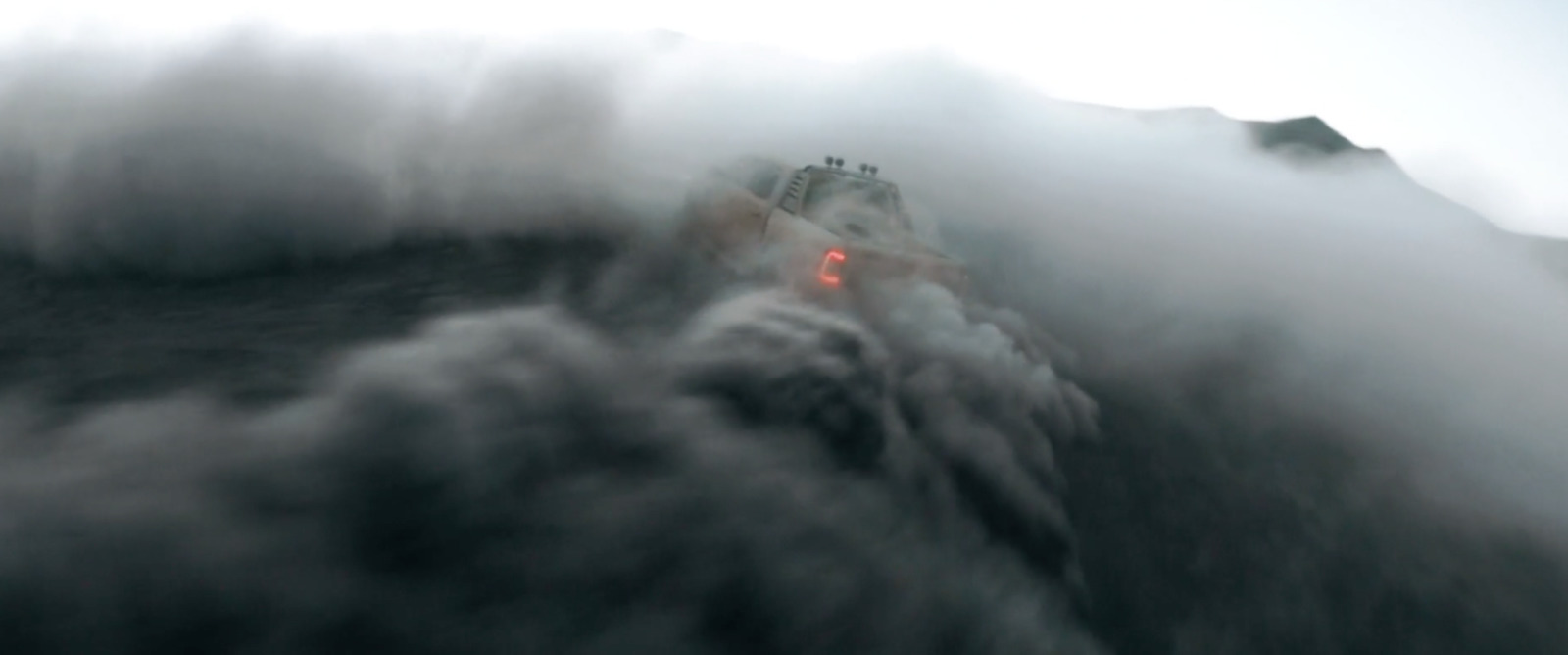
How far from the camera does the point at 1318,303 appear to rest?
21.2 metres

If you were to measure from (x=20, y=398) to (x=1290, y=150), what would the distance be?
5944 cm

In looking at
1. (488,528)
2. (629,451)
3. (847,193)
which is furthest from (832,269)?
(488,528)

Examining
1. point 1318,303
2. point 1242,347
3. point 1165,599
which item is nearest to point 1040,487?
point 1165,599

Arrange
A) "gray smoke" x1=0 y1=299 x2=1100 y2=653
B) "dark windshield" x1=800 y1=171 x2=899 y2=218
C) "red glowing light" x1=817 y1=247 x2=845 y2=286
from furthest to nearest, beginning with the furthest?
"dark windshield" x1=800 y1=171 x2=899 y2=218, "red glowing light" x1=817 y1=247 x2=845 y2=286, "gray smoke" x1=0 y1=299 x2=1100 y2=653

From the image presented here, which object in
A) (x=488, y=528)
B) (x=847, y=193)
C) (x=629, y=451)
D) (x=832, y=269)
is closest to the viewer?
(x=488, y=528)

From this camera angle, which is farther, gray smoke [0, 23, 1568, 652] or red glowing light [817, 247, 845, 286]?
red glowing light [817, 247, 845, 286]

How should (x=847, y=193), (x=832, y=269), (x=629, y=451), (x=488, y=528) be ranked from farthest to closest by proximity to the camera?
(x=847, y=193)
(x=832, y=269)
(x=629, y=451)
(x=488, y=528)

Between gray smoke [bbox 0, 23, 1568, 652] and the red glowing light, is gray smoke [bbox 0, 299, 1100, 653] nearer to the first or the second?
gray smoke [bbox 0, 23, 1568, 652]

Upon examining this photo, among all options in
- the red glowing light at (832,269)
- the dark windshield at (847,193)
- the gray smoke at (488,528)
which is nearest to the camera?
the gray smoke at (488,528)

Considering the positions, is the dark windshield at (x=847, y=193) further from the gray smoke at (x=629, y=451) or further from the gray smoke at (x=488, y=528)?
the gray smoke at (x=488, y=528)

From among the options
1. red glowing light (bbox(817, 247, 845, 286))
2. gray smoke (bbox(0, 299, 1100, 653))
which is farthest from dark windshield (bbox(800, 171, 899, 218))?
gray smoke (bbox(0, 299, 1100, 653))

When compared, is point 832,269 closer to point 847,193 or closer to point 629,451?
point 847,193

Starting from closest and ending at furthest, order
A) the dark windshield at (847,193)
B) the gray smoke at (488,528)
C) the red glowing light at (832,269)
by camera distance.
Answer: the gray smoke at (488,528) < the red glowing light at (832,269) < the dark windshield at (847,193)

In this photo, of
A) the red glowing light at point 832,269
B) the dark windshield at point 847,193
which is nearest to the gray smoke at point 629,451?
the red glowing light at point 832,269
